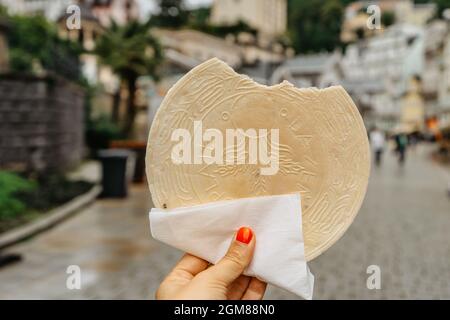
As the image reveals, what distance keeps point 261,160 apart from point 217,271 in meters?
0.33

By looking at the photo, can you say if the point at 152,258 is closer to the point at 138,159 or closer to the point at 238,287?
the point at 238,287

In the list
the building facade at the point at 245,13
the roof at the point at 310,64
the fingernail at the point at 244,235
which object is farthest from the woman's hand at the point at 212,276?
the building facade at the point at 245,13

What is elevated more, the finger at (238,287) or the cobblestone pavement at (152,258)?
the finger at (238,287)

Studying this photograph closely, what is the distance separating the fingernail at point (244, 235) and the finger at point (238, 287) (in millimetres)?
158

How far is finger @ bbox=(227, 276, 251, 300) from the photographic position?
5.43 ft

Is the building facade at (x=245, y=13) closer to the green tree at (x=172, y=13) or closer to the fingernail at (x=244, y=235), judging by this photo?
the green tree at (x=172, y=13)

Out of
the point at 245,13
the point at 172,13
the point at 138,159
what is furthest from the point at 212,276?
the point at 245,13

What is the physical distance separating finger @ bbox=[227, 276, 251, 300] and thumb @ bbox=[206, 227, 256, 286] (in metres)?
0.08

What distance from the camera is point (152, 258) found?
24.8 ft

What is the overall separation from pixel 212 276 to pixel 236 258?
8 cm

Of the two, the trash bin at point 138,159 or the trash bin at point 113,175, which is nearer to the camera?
the trash bin at point 113,175

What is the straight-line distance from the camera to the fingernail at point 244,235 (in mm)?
1575

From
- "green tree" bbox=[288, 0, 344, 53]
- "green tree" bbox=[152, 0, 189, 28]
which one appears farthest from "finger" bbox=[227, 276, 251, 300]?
"green tree" bbox=[152, 0, 189, 28]
